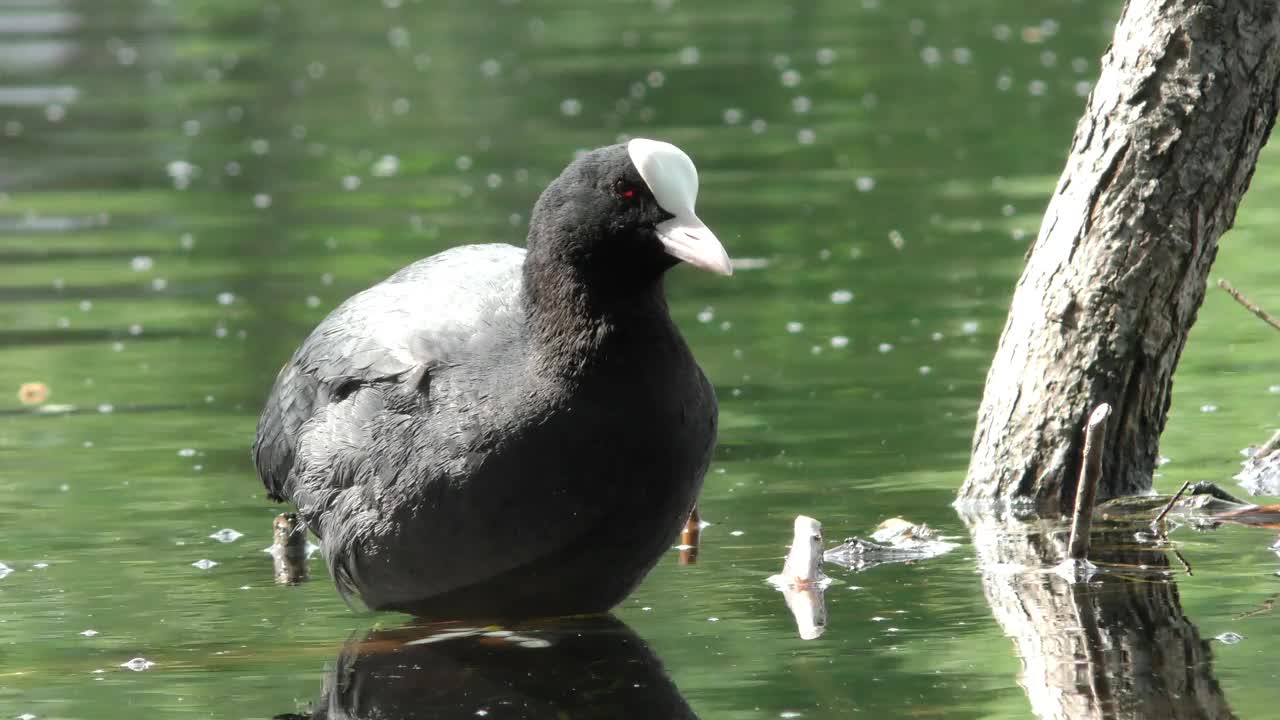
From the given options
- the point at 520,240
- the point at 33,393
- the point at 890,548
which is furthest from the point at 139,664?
the point at 520,240

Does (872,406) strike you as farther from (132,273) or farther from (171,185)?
(171,185)

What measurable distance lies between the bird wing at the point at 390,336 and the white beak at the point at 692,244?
1.82ft

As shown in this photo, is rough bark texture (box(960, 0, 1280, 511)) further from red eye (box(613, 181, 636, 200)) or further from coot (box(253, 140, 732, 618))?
red eye (box(613, 181, 636, 200))

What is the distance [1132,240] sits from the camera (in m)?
5.72

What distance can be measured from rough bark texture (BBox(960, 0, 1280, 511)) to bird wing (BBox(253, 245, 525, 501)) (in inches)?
61.0

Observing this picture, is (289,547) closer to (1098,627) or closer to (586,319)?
(586,319)

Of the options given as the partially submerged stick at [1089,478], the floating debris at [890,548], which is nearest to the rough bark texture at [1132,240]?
the floating debris at [890,548]

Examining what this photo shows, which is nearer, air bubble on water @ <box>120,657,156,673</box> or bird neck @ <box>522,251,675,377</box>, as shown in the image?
bird neck @ <box>522,251,675,377</box>

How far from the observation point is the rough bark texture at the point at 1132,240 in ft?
18.5

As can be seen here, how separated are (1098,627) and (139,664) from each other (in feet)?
7.76

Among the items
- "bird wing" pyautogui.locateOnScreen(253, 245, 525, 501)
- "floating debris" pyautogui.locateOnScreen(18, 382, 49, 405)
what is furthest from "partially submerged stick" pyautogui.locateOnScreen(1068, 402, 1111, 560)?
"floating debris" pyautogui.locateOnScreen(18, 382, 49, 405)

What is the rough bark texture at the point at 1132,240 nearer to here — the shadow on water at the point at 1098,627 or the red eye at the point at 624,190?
the shadow on water at the point at 1098,627

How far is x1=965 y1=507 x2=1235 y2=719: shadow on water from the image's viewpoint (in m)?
4.39

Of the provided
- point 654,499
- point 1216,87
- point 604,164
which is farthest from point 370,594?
point 1216,87
